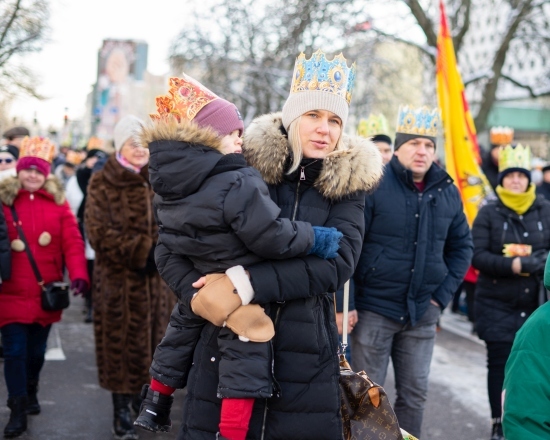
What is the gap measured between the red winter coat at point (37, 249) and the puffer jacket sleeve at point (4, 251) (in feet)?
0.37

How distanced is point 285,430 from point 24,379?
9.68ft

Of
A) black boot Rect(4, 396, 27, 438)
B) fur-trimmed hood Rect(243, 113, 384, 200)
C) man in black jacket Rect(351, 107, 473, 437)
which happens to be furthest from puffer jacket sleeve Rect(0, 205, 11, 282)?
fur-trimmed hood Rect(243, 113, 384, 200)

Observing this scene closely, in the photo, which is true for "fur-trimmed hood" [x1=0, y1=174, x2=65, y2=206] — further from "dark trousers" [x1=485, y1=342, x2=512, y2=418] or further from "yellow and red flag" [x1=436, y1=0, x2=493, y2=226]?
"yellow and red flag" [x1=436, y1=0, x2=493, y2=226]

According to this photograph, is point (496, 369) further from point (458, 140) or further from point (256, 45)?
point (256, 45)

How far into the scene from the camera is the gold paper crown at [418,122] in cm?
481

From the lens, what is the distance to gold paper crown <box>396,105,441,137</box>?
15.8 ft

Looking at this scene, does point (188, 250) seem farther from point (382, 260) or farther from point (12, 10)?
point (12, 10)

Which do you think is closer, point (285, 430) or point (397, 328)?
point (285, 430)

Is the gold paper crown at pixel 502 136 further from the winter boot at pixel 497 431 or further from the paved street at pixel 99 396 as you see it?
the winter boot at pixel 497 431

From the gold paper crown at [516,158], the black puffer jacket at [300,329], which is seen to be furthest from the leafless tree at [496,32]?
the black puffer jacket at [300,329]

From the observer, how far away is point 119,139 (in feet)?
17.4

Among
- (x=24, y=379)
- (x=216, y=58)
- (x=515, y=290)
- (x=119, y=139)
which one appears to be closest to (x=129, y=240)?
(x=119, y=139)

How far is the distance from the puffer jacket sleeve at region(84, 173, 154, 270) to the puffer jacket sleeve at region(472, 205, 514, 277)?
2.47 metres

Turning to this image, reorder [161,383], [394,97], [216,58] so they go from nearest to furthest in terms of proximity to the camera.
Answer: [161,383], [216,58], [394,97]
